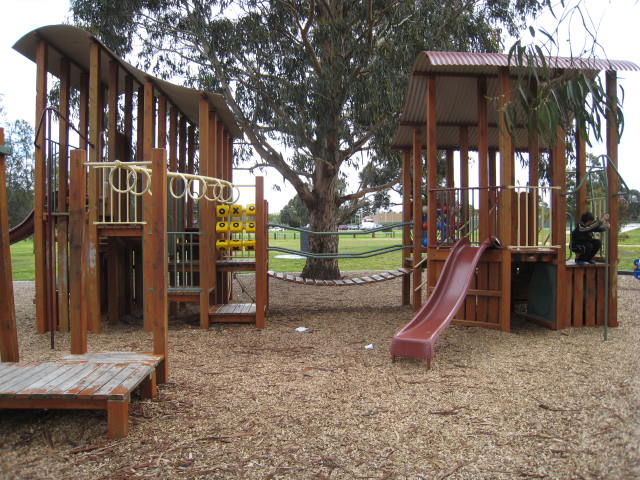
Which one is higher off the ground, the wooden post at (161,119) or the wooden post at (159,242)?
the wooden post at (161,119)

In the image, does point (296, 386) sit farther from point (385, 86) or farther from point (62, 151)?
point (385, 86)

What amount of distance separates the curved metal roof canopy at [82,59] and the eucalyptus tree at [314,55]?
15.0ft

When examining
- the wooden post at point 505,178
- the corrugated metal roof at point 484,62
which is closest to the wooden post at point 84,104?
the corrugated metal roof at point 484,62

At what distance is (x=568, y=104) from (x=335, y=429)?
2.70 metres

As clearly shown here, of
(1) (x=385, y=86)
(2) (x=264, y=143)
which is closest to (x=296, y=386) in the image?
(1) (x=385, y=86)

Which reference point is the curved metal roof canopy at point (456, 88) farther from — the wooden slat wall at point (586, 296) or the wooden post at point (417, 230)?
the wooden slat wall at point (586, 296)

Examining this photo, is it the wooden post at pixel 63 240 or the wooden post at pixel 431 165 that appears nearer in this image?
the wooden post at pixel 63 240

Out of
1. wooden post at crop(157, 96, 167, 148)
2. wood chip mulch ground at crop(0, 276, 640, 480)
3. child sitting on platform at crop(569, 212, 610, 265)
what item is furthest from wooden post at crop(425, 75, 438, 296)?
wooden post at crop(157, 96, 167, 148)

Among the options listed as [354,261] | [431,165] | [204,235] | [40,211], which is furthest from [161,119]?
[354,261]

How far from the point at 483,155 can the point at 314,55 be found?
23.2 feet

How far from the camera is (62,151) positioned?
7074mm

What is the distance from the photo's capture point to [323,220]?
1424 centimetres

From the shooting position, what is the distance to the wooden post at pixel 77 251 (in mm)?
3918

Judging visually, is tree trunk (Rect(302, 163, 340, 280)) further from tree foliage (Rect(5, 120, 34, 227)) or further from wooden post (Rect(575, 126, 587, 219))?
tree foliage (Rect(5, 120, 34, 227))
